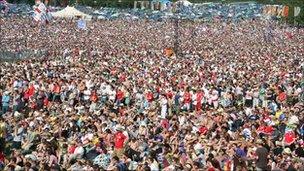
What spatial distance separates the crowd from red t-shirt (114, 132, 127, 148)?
33 millimetres

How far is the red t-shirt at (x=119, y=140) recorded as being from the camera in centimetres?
1721

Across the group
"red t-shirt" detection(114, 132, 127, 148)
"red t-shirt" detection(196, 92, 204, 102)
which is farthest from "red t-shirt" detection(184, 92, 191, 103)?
"red t-shirt" detection(114, 132, 127, 148)

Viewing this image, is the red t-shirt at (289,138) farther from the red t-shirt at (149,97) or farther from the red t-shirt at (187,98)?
the red t-shirt at (149,97)

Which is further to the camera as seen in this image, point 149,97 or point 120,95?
point 120,95

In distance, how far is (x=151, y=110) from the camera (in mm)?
24078

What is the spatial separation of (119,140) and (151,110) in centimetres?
677

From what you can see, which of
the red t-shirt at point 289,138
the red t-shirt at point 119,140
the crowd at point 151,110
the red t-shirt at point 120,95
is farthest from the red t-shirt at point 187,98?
the red t-shirt at point 119,140

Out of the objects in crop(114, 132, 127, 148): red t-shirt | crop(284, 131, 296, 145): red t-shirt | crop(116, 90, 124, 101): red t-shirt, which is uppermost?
crop(114, 132, 127, 148): red t-shirt

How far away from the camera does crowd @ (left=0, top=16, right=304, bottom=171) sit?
15734 millimetres

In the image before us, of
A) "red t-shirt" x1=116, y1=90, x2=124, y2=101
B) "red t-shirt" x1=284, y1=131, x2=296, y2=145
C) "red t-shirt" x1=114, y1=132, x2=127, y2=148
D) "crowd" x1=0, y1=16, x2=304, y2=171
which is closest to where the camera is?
"crowd" x1=0, y1=16, x2=304, y2=171

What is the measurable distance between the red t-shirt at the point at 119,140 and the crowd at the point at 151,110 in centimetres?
3

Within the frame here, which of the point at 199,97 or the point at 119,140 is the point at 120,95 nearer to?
the point at 199,97

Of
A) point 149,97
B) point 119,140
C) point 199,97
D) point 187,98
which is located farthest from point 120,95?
point 119,140

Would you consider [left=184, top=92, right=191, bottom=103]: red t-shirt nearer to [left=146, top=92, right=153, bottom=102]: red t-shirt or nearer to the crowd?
the crowd
